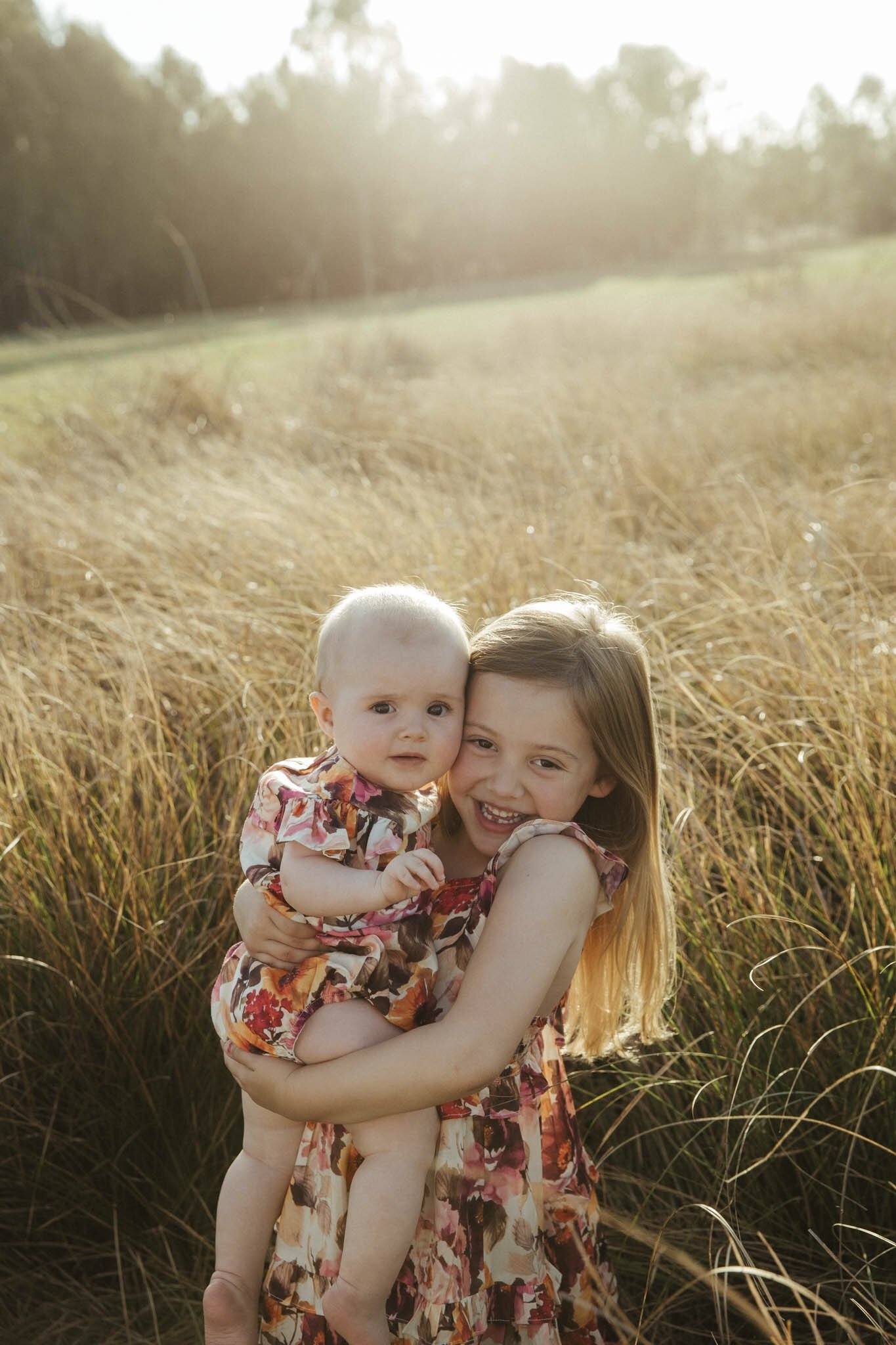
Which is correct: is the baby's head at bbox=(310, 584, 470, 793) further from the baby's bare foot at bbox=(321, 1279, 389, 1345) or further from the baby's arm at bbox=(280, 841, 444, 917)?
the baby's bare foot at bbox=(321, 1279, 389, 1345)

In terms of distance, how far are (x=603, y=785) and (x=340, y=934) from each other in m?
0.46

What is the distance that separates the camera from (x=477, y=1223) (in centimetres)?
154

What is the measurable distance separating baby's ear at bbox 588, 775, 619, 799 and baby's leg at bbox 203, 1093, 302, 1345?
0.65 meters

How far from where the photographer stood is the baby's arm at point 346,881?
1.43m

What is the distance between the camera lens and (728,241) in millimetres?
48406

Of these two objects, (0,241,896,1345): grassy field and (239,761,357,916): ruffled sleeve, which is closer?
(239,761,357,916): ruffled sleeve

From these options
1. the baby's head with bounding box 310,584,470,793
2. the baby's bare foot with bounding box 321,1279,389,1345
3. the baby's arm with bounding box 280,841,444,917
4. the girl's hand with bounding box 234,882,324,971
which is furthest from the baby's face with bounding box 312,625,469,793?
the baby's bare foot with bounding box 321,1279,389,1345

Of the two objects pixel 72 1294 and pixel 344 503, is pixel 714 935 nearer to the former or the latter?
pixel 72 1294

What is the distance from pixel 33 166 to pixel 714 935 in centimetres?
3421

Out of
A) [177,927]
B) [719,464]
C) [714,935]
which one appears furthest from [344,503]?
[714,935]

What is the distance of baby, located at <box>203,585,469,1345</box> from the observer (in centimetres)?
149

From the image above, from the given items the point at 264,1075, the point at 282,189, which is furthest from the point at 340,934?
the point at 282,189

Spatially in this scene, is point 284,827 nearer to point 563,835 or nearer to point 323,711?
point 323,711

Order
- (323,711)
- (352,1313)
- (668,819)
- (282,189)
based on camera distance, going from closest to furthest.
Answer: (352,1313)
(323,711)
(668,819)
(282,189)
